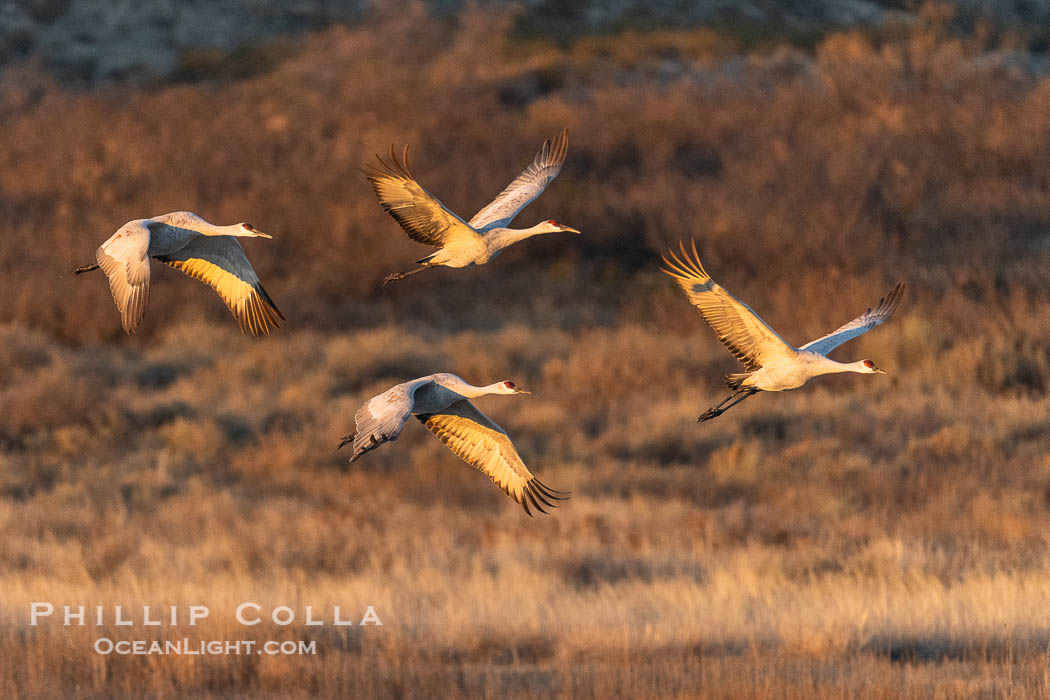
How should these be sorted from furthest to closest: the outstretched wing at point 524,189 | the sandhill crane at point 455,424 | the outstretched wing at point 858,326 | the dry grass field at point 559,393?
the dry grass field at point 559,393, the outstretched wing at point 524,189, the outstretched wing at point 858,326, the sandhill crane at point 455,424

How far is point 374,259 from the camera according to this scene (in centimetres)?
2136

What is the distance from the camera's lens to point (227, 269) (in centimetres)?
642

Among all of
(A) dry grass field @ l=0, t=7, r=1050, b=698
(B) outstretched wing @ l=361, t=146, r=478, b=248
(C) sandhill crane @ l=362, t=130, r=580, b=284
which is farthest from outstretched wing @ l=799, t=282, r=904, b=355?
(A) dry grass field @ l=0, t=7, r=1050, b=698

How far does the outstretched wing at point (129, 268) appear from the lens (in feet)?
17.1

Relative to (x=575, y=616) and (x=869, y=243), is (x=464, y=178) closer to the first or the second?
(x=869, y=243)

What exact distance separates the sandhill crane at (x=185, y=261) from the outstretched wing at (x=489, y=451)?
2.57 ft

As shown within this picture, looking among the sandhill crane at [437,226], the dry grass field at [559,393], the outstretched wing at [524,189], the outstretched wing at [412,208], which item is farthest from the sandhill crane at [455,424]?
the dry grass field at [559,393]

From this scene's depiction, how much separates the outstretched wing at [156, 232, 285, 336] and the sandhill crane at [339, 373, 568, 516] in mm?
962

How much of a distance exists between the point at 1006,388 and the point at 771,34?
91.1 ft

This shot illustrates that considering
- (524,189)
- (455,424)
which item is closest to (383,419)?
(455,424)

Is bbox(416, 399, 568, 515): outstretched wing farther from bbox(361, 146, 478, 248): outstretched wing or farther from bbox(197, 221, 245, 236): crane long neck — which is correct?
bbox(197, 221, 245, 236): crane long neck

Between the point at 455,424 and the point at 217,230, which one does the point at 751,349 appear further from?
the point at 217,230

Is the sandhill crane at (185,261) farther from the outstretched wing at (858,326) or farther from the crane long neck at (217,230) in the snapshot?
the outstretched wing at (858,326)

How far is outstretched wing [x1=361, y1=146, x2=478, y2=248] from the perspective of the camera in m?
6.08
